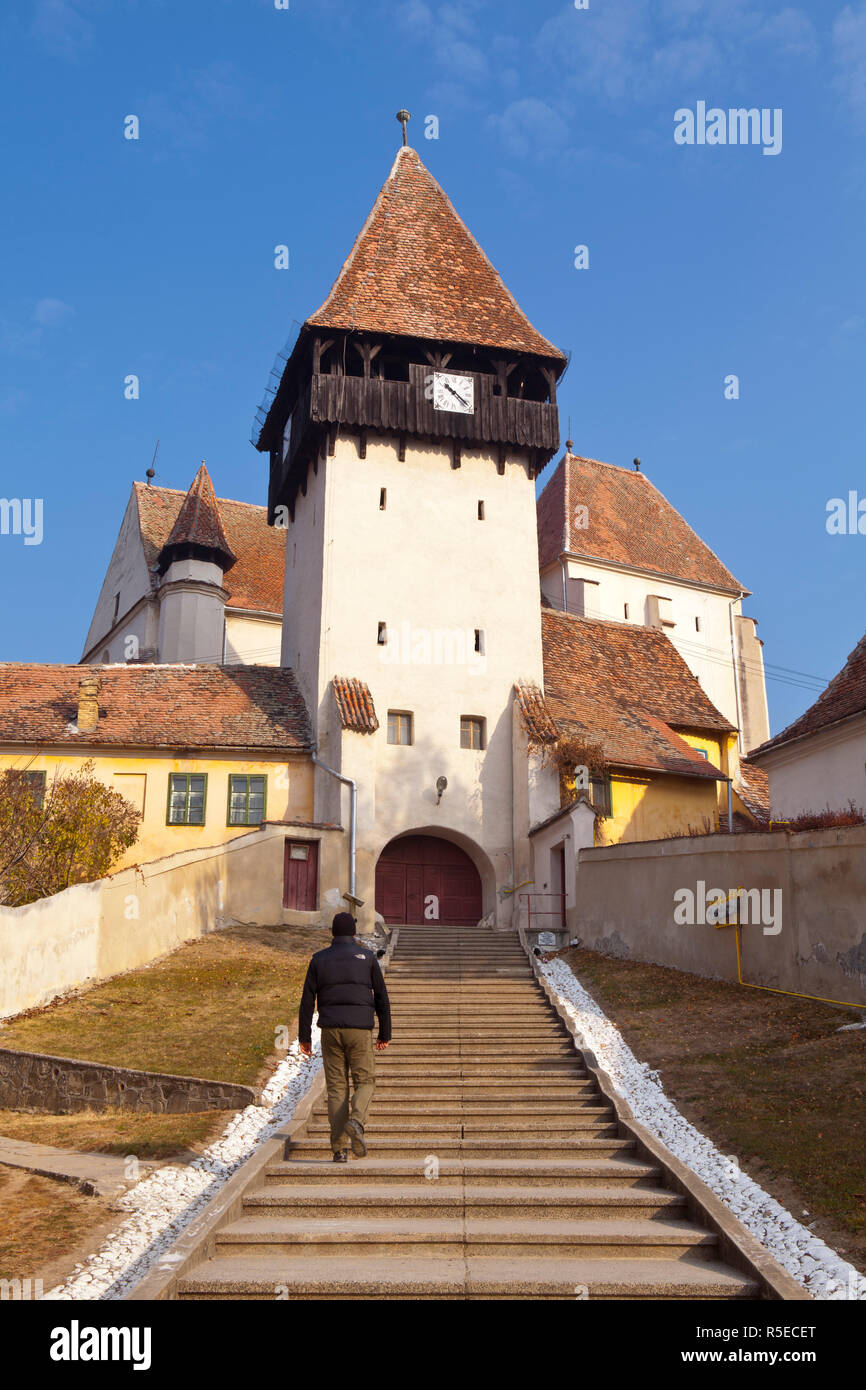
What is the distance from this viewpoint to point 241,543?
160ft

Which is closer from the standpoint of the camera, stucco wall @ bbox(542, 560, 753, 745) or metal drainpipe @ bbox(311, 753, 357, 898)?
metal drainpipe @ bbox(311, 753, 357, 898)

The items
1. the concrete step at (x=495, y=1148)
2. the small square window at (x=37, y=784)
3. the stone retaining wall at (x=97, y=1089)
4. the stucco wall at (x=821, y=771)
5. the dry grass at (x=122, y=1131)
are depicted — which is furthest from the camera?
the small square window at (x=37, y=784)

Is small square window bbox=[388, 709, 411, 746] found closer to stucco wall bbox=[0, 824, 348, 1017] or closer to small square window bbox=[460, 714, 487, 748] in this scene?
small square window bbox=[460, 714, 487, 748]

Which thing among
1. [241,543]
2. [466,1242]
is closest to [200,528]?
[241,543]

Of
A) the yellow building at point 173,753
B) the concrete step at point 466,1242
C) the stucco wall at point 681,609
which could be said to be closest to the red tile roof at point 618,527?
the stucco wall at point 681,609

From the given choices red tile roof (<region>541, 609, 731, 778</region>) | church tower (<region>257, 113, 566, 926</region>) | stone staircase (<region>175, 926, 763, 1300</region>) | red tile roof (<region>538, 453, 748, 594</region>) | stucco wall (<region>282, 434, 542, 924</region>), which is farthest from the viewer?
red tile roof (<region>538, 453, 748, 594</region>)

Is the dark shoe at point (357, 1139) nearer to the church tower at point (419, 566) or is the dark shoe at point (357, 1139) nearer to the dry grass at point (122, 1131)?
the dry grass at point (122, 1131)

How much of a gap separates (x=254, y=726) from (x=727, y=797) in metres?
14.3

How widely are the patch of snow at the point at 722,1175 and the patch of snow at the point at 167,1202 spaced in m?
4.08

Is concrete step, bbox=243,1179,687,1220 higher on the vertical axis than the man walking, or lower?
lower

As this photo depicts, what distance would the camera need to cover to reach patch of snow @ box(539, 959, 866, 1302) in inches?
319

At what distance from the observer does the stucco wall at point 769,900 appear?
1638 cm

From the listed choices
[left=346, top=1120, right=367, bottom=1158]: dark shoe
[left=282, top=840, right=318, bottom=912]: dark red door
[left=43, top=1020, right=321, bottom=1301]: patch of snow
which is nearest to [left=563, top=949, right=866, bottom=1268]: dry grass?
[left=346, top=1120, right=367, bottom=1158]: dark shoe

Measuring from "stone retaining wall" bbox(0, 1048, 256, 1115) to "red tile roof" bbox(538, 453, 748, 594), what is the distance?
36.8 meters
